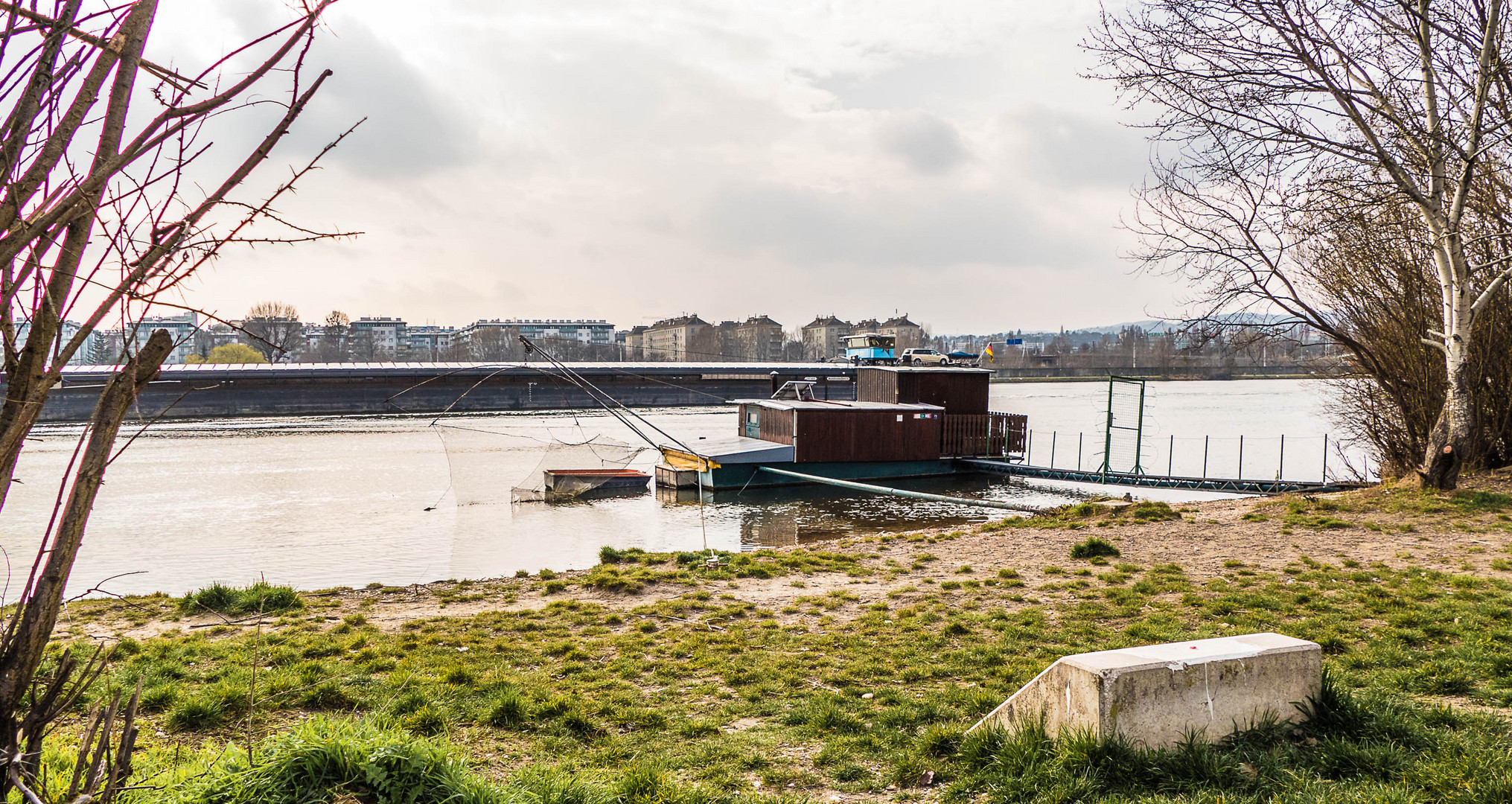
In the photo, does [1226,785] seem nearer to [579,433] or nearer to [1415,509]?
[1415,509]

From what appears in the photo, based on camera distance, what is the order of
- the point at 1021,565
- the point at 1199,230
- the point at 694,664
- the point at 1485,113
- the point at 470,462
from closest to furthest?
the point at 694,664 → the point at 1021,565 → the point at 1485,113 → the point at 1199,230 → the point at 470,462

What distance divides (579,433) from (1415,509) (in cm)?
4254

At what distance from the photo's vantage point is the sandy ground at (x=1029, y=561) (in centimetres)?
938

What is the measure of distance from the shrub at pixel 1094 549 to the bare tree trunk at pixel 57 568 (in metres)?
11.3

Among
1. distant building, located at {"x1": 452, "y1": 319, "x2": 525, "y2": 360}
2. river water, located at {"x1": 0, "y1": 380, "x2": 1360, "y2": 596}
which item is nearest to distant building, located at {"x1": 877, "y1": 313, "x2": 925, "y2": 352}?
distant building, located at {"x1": 452, "y1": 319, "x2": 525, "y2": 360}

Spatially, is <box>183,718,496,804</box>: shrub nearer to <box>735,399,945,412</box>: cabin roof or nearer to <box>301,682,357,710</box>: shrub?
<box>301,682,357,710</box>: shrub

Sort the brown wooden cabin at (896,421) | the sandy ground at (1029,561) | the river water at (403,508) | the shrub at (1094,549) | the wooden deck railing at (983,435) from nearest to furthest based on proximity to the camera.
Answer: the sandy ground at (1029,561), the shrub at (1094,549), the river water at (403,508), the brown wooden cabin at (896,421), the wooden deck railing at (983,435)

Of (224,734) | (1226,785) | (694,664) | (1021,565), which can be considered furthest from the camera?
(1021,565)

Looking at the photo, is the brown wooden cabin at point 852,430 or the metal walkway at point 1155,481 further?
the brown wooden cabin at point 852,430

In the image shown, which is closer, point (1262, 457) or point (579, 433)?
point (1262, 457)

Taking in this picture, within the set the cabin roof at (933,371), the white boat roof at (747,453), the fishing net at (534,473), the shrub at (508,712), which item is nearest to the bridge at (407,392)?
the fishing net at (534,473)

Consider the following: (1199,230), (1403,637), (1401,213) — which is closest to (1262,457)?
(1401,213)

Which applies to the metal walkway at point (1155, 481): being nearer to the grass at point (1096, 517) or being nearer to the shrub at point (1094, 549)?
the grass at point (1096, 517)

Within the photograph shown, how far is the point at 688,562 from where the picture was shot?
12.6 m
